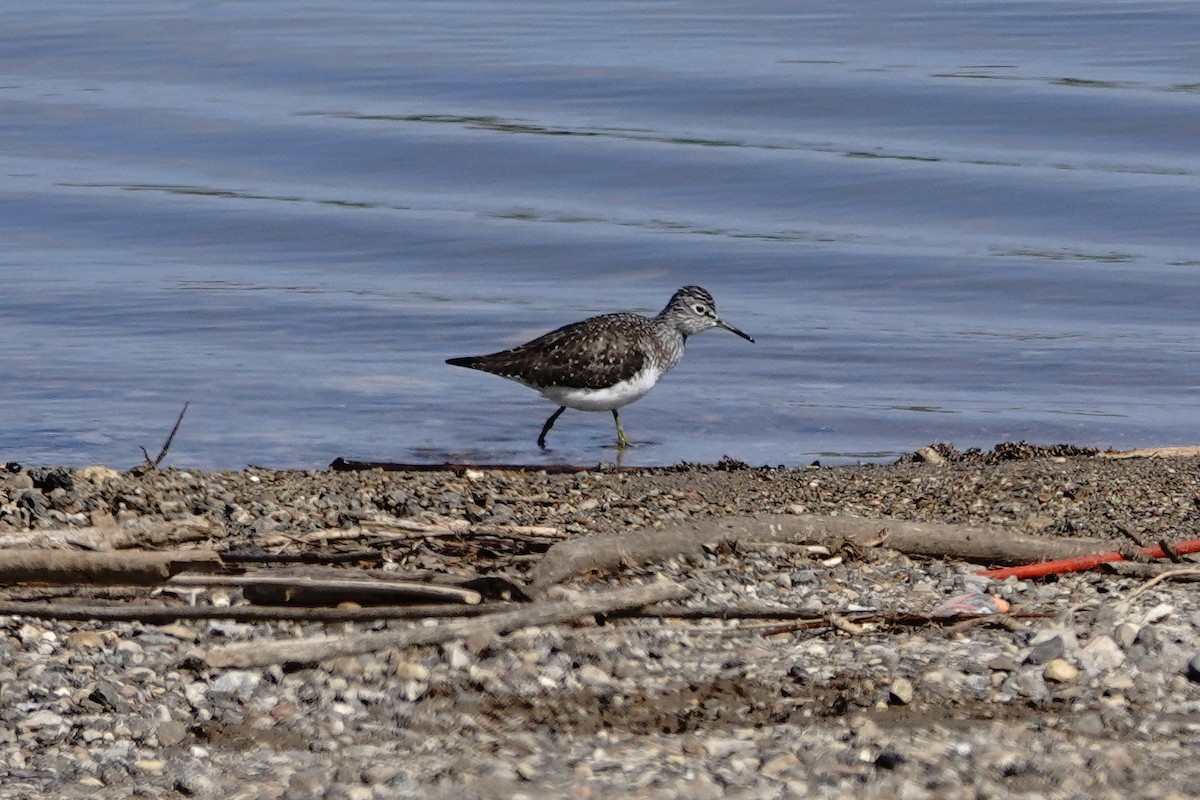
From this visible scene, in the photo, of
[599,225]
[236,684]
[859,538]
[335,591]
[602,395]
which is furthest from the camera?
[599,225]

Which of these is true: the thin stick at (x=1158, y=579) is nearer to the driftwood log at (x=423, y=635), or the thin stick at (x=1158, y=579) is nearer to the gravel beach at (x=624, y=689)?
the gravel beach at (x=624, y=689)

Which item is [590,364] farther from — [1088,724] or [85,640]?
[1088,724]

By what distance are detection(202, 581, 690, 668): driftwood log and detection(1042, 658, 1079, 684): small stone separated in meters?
1.01

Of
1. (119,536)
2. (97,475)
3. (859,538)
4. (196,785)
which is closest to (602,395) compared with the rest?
(97,475)

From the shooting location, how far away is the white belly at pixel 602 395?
1051 cm

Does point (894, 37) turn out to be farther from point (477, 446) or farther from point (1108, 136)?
point (477, 446)

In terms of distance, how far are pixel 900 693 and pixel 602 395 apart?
20.6 ft

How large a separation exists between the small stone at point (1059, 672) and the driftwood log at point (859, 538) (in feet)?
3.69

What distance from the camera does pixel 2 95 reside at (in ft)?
70.6

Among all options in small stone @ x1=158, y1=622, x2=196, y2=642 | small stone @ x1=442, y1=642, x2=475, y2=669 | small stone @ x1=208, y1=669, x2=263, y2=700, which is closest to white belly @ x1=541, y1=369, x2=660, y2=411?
small stone @ x1=158, y1=622, x2=196, y2=642

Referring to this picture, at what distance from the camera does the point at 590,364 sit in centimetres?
1056

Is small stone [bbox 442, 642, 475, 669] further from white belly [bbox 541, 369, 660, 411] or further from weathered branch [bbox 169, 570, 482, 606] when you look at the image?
white belly [bbox 541, 369, 660, 411]

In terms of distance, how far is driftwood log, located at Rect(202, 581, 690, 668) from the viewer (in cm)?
437

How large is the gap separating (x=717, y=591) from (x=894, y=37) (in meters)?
19.3
